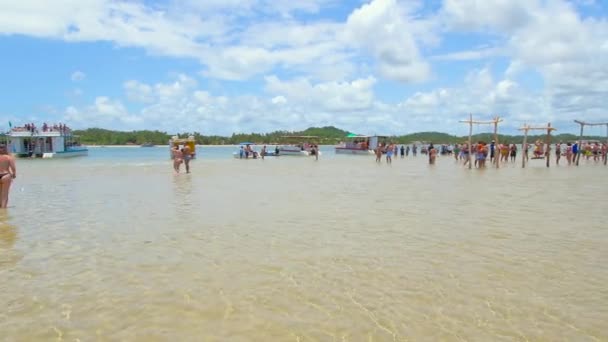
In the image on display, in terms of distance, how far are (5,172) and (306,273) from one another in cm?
920

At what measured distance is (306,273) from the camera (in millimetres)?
6117

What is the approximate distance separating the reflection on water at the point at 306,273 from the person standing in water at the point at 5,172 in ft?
1.86

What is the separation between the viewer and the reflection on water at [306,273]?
14.5 ft

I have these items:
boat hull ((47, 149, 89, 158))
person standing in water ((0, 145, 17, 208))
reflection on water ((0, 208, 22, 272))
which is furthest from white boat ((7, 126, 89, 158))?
reflection on water ((0, 208, 22, 272))

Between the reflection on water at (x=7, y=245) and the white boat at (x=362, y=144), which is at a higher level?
the white boat at (x=362, y=144)

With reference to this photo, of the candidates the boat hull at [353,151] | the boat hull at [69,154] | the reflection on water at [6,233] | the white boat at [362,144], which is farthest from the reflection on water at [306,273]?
the white boat at [362,144]

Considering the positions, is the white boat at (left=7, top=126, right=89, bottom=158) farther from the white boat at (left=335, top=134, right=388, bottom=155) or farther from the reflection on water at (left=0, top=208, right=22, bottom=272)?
the reflection on water at (left=0, top=208, right=22, bottom=272)

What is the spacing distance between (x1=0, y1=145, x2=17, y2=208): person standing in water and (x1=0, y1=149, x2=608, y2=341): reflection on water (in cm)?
57

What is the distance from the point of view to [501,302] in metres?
5.01

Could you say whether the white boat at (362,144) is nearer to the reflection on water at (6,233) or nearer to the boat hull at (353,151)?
the boat hull at (353,151)

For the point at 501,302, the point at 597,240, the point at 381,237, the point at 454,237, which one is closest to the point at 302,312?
the point at 501,302

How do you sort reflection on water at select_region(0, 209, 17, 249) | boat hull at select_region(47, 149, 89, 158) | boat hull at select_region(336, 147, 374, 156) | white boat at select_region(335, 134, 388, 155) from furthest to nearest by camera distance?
white boat at select_region(335, 134, 388, 155) < boat hull at select_region(336, 147, 374, 156) < boat hull at select_region(47, 149, 89, 158) < reflection on water at select_region(0, 209, 17, 249)

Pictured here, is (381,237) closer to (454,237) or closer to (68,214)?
(454,237)

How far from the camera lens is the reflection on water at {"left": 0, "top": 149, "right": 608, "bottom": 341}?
14.5 feet
